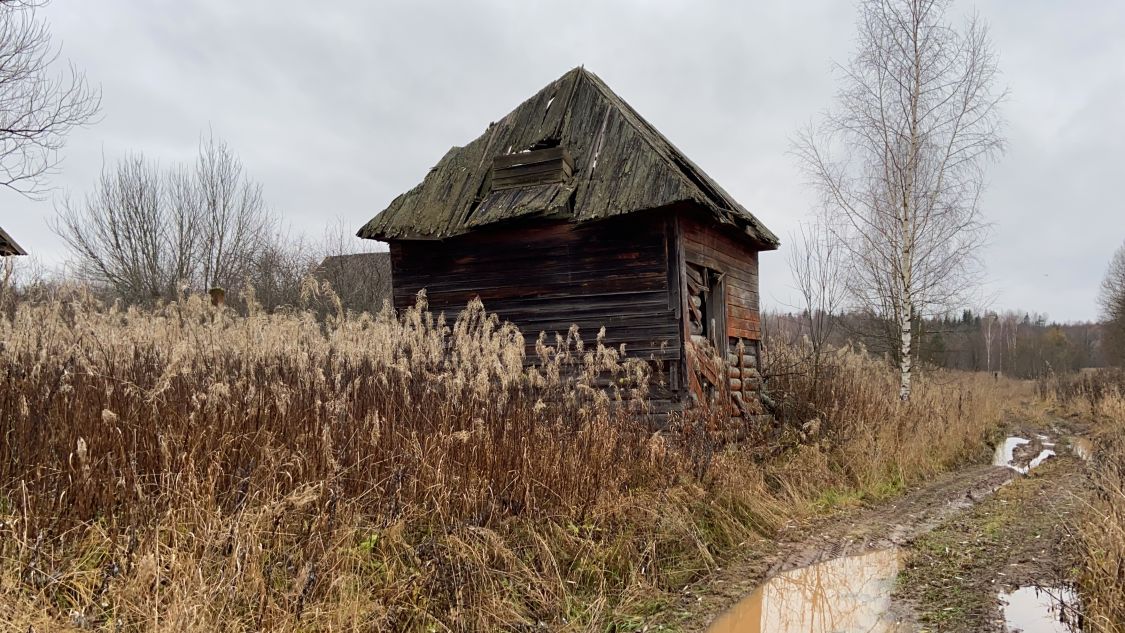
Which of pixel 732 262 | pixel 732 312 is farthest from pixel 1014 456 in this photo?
pixel 732 262

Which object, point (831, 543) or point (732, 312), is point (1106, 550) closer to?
point (831, 543)

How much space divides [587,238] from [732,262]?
9.89 ft

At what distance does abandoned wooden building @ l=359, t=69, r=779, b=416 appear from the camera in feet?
29.8

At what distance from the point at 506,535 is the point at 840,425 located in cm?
652

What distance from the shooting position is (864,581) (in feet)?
15.9

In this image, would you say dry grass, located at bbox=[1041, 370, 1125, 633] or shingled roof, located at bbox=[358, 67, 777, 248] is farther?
shingled roof, located at bbox=[358, 67, 777, 248]

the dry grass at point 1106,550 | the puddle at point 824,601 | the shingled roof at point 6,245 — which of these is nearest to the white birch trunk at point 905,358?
→ the dry grass at point 1106,550

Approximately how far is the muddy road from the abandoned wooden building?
2934 mm

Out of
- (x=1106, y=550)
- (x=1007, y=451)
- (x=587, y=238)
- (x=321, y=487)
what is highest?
(x=587, y=238)

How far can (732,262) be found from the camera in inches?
447

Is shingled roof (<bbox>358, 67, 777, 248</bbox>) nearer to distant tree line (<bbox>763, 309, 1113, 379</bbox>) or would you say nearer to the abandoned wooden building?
the abandoned wooden building

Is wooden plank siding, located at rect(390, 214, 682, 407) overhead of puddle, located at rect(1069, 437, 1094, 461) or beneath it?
overhead

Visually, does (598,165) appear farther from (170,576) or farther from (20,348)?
(170,576)

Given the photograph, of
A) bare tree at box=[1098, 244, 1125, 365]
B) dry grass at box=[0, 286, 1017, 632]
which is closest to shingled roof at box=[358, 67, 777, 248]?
dry grass at box=[0, 286, 1017, 632]
